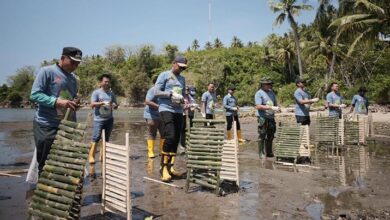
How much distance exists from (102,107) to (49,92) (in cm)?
375

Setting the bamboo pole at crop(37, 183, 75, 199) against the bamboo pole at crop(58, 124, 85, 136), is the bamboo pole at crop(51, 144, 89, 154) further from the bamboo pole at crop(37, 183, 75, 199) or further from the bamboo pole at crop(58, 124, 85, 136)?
the bamboo pole at crop(37, 183, 75, 199)

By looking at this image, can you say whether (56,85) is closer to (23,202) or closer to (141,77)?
(23,202)

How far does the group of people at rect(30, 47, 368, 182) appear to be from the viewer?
5.05m

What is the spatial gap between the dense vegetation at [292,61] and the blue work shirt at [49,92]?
13.8 metres

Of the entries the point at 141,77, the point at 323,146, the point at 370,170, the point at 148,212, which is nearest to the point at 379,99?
the point at 323,146

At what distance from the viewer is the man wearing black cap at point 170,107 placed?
714cm

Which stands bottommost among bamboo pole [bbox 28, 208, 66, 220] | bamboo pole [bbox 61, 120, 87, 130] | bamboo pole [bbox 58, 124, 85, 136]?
bamboo pole [bbox 28, 208, 66, 220]

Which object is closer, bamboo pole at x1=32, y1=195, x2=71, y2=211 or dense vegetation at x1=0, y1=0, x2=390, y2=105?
bamboo pole at x1=32, y1=195, x2=71, y2=211

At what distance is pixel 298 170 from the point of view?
889 centimetres

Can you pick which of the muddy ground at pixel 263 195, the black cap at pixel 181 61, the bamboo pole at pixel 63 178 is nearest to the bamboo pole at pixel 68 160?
the bamboo pole at pixel 63 178

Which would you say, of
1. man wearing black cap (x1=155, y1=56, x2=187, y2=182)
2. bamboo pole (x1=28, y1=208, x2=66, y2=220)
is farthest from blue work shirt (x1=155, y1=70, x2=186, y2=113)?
bamboo pole (x1=28, y1=208, x2=66, y2=220)

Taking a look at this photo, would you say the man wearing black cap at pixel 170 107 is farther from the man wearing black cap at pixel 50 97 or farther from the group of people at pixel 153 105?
the man wearing black cap at pixel 50 97

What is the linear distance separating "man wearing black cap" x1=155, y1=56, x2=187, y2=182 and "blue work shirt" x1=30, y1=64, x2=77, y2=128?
7.30 ft

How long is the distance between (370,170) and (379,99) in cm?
3011
